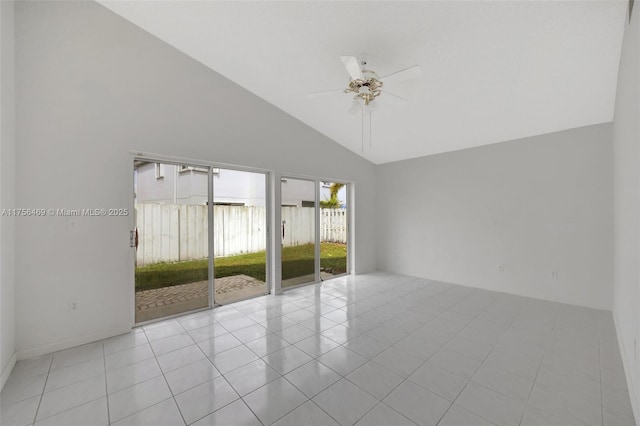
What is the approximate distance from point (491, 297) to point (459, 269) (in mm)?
809

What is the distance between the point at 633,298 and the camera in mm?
1945

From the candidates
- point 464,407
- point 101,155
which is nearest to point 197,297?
point 101,155

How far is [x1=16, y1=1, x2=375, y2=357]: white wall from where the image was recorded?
2.51 meters

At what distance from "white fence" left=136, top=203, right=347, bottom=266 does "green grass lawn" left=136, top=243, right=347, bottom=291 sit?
108 millimetres

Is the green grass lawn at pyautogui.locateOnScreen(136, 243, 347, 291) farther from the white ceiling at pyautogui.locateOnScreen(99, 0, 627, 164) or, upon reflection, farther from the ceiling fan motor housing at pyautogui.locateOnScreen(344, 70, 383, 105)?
the ceiling fan motor housing at pyautogui.locateOnScreen(344, 70, 383, 105)

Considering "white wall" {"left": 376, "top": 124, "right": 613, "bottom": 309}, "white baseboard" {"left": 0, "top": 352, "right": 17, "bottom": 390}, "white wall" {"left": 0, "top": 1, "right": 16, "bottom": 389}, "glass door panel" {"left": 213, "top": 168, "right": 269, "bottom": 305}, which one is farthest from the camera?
"glass door panel" {"left": 213, "top": 168, "right": 269, "bottom": 305}

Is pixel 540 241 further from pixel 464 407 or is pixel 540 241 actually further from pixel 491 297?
pixel 464 407

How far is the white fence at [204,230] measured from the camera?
10.8 feet

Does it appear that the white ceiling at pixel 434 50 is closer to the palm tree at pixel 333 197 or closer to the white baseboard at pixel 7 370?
the palm tree at pixel 333 197

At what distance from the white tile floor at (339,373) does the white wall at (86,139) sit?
470mm

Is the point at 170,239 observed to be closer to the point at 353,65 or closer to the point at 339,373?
the point at 339,373

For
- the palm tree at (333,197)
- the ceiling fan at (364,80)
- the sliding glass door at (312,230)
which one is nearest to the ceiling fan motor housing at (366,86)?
the ceiling fan at (364,80)

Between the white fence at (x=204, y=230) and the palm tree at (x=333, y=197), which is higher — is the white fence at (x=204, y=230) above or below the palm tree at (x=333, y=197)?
below

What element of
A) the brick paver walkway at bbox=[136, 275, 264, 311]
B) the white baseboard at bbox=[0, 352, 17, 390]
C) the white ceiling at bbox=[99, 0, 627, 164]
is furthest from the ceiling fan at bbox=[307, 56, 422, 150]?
the white baseboard at bbox=[0, 352, 17, 390]
